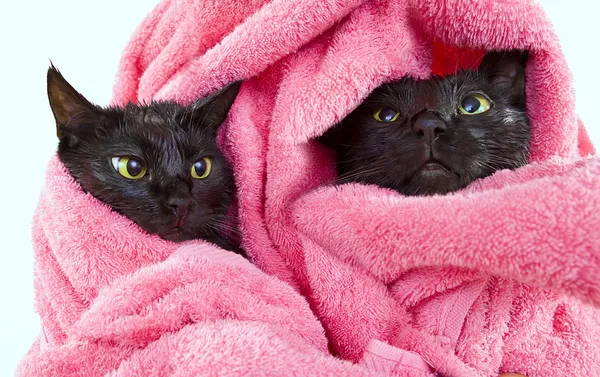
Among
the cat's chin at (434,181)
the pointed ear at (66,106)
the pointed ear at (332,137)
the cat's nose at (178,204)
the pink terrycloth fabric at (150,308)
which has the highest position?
the pointed ear at (332,137)

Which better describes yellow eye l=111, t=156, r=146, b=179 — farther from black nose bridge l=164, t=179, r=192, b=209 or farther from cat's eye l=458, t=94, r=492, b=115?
cat's eye l=458, t=94, r=492, b=115

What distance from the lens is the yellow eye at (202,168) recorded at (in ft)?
3.00

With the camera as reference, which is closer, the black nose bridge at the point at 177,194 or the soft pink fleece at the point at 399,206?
the soft pink fleece at the point at 399,206

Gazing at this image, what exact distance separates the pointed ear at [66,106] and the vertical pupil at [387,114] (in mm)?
524

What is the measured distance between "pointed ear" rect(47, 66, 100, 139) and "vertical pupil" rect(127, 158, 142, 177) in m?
0.12

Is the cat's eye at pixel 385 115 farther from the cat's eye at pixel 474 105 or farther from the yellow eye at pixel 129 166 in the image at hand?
the yellow eye at pixel 129 166

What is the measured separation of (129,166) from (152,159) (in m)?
0.04

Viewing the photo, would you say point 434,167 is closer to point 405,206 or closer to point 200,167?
point 405,206

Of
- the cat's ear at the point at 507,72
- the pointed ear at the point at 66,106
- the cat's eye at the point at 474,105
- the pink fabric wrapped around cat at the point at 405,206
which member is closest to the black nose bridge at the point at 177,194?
the pink fabric wrapped around cat at the point at 405,206

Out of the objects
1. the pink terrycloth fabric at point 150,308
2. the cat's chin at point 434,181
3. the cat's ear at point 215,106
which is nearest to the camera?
the pink terrycloth fabric at point 150,308

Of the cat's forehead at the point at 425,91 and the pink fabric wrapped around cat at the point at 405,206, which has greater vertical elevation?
the cat's forehead at the point at 425,91

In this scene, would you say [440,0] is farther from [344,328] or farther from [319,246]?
[344,328]

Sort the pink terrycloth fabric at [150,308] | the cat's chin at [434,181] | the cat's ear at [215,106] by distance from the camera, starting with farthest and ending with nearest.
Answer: the cat's ear at [215,106]
the cat's chin at [434,181]
the pink terrycloth fabric at [150,308]

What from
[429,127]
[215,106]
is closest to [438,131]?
A: [429,127]
